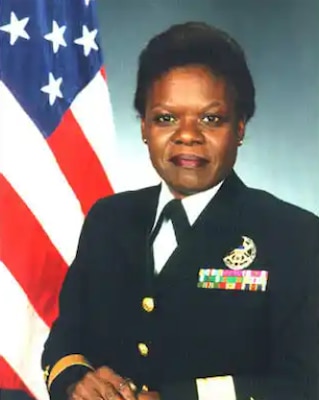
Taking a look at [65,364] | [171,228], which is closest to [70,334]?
[65,364]

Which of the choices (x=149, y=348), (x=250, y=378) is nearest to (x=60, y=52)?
(x=149, y=348)

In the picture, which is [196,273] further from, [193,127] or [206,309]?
[193,127]

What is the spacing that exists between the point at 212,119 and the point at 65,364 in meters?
0.49

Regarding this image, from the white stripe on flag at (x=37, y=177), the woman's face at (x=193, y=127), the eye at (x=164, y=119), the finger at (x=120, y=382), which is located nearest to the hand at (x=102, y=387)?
the finger at (x=120, y=382)

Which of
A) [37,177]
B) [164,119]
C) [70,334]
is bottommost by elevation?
[70,334]

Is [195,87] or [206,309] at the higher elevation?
[195,87]

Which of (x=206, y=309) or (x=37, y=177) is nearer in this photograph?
(x=206, y=309)

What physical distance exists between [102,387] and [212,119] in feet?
1.58

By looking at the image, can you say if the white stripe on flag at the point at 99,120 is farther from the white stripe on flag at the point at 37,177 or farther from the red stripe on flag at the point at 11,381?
the red stripe on flag at the point at 11,381

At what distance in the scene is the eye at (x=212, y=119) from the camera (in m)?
1.04

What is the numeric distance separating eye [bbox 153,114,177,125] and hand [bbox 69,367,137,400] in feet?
1.41

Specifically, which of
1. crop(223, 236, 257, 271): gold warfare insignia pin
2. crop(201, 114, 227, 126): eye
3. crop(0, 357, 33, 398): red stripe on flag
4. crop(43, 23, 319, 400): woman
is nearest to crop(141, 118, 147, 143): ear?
crop(43, 23, 319, 400): woman

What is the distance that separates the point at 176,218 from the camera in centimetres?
108

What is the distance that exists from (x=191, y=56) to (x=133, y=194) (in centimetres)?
27
